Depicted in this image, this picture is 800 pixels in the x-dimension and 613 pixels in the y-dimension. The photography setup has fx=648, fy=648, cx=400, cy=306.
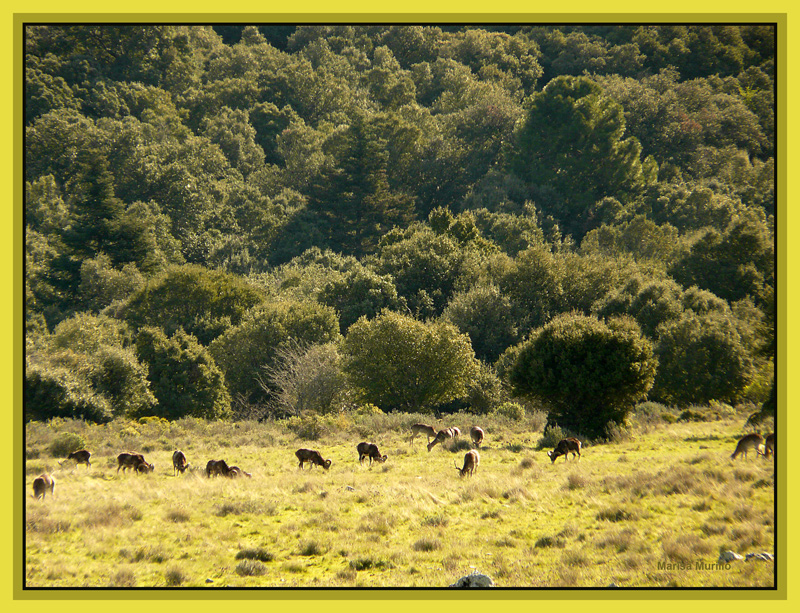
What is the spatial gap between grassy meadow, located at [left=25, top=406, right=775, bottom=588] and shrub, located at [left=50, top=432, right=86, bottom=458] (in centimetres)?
36

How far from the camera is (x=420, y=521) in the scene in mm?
15289

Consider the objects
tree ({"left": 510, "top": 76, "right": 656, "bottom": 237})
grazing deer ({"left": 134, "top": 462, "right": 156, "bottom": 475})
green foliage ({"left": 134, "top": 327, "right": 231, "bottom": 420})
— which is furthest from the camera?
tree ({"left": 510, "top": 76, "right": 656, "bottom": 237})

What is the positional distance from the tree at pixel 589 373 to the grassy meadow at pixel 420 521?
116 inches

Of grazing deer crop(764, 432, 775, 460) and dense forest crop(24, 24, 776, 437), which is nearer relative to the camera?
grazing deer crop(764, 432, 775, 460)

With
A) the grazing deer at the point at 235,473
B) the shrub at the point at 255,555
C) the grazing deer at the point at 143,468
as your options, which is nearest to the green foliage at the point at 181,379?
the grazing deer at the point at 143,468

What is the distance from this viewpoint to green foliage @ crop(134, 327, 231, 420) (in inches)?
1869

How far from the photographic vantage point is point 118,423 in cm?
3612

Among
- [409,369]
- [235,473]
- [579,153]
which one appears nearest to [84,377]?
[409,369]

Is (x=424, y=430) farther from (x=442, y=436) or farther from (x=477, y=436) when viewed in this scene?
(x=477, y=436)

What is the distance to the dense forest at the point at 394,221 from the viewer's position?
3775 cm

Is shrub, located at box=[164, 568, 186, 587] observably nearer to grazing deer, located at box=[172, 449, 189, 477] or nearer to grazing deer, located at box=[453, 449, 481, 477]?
grazing deer, located at box=[453, 449, 481, 477]

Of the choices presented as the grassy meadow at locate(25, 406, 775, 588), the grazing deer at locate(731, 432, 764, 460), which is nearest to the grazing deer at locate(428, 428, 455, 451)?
the grassy meadow at locate(25, 406, 775, 588)

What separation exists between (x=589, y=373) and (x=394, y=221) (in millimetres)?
68393

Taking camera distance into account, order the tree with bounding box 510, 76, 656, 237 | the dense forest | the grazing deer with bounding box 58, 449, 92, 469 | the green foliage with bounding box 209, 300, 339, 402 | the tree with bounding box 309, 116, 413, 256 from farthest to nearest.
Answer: the tree with bounding box 309, 116, 413, 256 < the tree with bounding box 510, 76, 656, 237 < the green foliage with bounding box 209, 300, 339, 402 < the dense forest < the grazing deer with bounding box 58, 449, 92, 469
